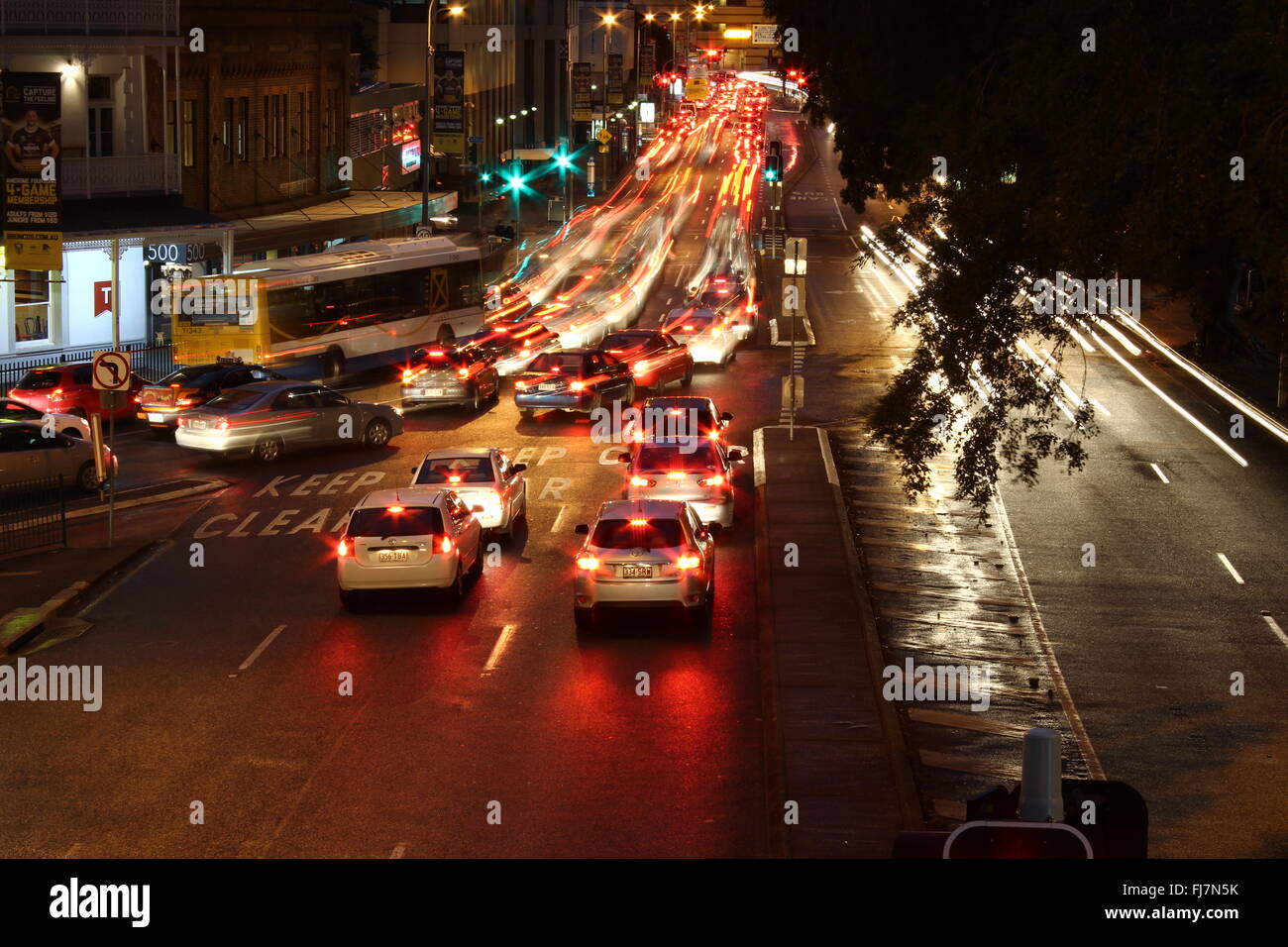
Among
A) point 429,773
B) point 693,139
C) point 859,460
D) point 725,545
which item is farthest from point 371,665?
point 693,139

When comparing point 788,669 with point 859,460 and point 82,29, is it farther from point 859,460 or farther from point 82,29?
point 82,29

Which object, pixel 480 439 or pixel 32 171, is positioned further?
pixel 32 171

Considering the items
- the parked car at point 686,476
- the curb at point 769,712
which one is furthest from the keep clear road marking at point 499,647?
the parked car at point 686,476

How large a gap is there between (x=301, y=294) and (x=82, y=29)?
30.1 ft

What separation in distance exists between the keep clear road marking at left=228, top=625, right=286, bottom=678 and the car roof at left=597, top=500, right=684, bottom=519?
14.0 ft

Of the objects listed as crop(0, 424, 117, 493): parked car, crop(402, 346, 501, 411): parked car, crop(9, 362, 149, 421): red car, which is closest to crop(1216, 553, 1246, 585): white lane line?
crop(402, 346, 501, 411): parked car

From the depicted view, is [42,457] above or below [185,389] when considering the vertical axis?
below

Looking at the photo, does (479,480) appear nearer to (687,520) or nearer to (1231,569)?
(687,520)

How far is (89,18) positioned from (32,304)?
24.2ft

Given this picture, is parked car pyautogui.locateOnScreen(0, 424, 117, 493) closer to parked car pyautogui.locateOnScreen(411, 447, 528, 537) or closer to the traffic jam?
the traffic jam

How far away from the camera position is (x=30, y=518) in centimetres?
2616

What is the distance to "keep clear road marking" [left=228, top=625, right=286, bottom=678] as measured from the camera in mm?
19203

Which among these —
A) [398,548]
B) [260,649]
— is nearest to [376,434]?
[398,548]

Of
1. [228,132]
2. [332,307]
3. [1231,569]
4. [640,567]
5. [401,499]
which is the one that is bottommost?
[1231,569]
